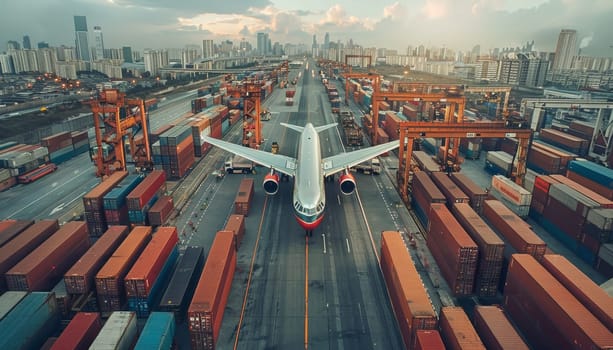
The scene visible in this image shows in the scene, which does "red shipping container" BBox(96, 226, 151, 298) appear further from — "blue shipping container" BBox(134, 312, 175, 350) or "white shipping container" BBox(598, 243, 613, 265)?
"white shipping container" BBox(598, 243, 613, 265)

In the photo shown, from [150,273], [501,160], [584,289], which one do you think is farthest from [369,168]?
[150,273]

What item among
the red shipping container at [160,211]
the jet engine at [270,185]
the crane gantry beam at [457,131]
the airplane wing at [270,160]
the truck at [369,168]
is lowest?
the red shipping container at [160,211]

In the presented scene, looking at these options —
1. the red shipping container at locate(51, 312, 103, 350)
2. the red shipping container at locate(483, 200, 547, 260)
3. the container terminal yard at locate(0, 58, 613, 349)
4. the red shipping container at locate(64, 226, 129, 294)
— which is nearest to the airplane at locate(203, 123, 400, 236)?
the container terminal yard at locate(0, 58, 613, 349)

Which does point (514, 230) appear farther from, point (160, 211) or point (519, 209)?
point (160, 211)

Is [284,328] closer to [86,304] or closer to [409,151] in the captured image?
[86,304]

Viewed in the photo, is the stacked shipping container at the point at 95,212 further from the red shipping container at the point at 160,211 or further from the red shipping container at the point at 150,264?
the red shipping container at the point at 150,264

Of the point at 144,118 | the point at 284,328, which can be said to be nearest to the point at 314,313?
the point at 284,328

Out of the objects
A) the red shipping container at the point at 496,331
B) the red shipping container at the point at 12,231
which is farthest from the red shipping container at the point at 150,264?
the red shipping container at the point at 496,331
